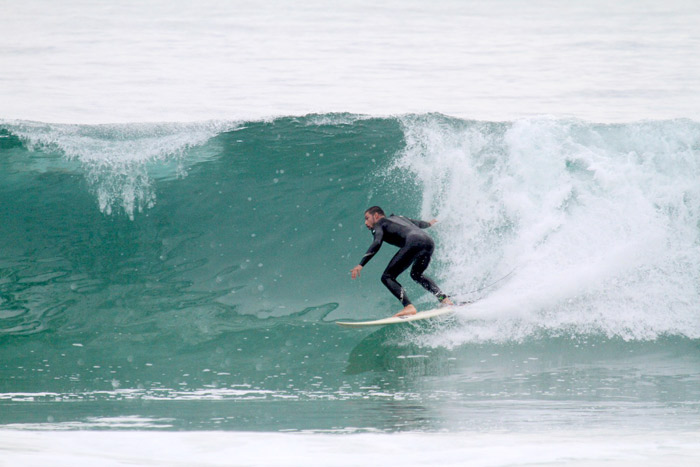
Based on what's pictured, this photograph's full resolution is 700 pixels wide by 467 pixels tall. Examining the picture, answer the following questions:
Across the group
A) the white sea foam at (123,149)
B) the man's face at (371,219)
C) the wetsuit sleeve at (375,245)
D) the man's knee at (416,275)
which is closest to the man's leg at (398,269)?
the man's knee at (416,275)

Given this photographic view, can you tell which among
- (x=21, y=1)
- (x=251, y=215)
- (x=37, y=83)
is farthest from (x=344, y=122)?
(x=21, y=1)

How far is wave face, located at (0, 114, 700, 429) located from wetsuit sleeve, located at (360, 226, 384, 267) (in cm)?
95

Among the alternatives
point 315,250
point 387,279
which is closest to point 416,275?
point 387,279

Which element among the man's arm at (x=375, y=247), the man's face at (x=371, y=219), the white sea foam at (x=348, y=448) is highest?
the man's face at (x=371, y=219)

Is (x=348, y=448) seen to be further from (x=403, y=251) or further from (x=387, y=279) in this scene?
(x=403, y=251)

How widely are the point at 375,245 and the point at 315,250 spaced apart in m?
2.32

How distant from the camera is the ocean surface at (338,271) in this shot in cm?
484

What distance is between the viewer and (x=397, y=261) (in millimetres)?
7141

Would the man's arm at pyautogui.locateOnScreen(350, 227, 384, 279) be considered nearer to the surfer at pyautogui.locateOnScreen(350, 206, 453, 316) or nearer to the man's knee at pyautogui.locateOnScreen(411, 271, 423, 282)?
the surfer at pyautogui.locateOnScreen(350, 206, 453, 316)

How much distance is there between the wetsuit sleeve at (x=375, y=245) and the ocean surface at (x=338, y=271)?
37.5 inches

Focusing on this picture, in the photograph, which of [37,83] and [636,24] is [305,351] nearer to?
[37,83]

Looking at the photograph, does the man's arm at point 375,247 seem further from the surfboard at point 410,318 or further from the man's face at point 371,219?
the surfboard at point 410,318

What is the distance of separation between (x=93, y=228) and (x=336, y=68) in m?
7.70

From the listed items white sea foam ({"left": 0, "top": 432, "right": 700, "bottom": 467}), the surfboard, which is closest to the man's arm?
the surfboard
